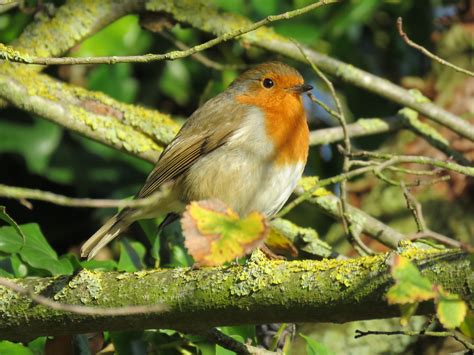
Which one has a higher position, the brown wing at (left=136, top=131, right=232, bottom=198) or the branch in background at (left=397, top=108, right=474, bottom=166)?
the branch in background at (left=397, top=108, right=474, bottom=166)

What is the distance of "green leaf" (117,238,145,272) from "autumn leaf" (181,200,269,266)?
1.27m

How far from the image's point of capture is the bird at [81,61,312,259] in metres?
3.82

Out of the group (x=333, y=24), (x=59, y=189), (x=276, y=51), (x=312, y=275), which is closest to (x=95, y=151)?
(x=59, y=189)

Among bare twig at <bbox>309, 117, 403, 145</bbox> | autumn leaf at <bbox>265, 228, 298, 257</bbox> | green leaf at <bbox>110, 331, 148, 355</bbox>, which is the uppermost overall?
bare twig at <bbox>309, 117, 403, 145</bbox>

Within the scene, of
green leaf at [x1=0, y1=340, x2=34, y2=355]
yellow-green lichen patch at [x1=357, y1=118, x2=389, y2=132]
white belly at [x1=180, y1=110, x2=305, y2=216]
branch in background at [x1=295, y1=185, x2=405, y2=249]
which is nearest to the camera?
green leaf at [x1=0, y1=340, x2=34, y2=355]

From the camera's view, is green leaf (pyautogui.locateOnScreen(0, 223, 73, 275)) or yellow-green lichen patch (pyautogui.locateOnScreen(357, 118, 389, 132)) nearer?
green leaf (pyautogui.locateOnScreen(0, 223, 73, 275))

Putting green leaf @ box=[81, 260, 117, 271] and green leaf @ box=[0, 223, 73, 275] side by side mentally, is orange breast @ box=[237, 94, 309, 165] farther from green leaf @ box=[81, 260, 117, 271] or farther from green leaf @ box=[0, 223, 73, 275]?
green leaf @ box=[0, 223, 73, 275]

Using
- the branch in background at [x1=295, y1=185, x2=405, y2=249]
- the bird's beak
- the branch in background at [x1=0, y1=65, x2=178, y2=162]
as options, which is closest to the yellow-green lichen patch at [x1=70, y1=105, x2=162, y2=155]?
the branch in background at [x1=0, y1=65, x2=178, y2=162]

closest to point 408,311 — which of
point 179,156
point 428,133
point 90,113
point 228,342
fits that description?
point 228,342

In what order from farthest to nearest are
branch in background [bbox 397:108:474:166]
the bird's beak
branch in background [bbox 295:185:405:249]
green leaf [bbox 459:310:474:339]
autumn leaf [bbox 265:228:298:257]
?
1. branch in background [bbox 397:108:474:166]
2. the bird's beak
3. branch in background [bbox 295:185:405:249]
4. autumn leaf [bbox 265:228:298:257]
5. green leaf [bbox 459:310:474:339]

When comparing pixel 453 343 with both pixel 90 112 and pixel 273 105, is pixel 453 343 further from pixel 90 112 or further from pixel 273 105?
pixel 90 112

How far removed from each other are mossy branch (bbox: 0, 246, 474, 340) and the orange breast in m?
1.14

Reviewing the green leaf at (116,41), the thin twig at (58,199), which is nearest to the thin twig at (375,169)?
the thin twig at (58,199)

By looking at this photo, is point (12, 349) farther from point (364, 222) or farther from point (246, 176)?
point (364, 222)
